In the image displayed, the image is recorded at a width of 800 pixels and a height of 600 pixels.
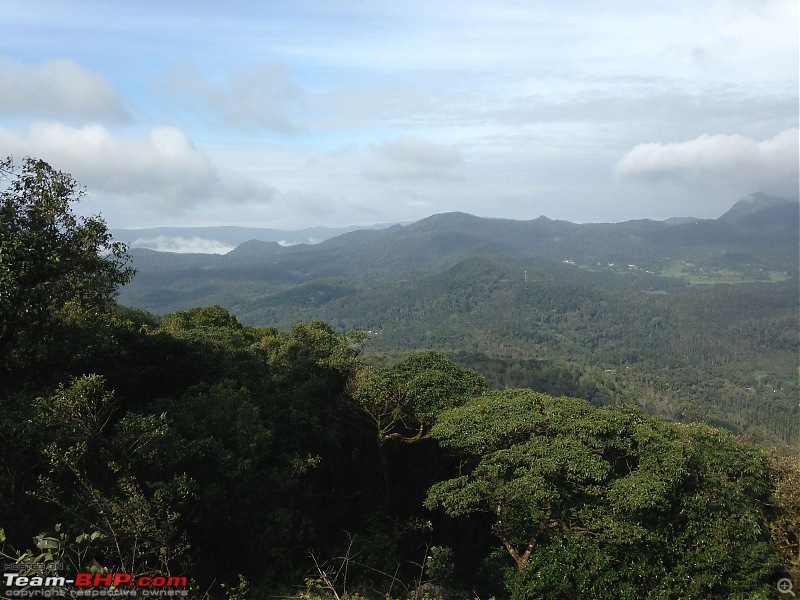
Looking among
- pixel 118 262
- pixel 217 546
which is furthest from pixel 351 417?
pixel 118 262

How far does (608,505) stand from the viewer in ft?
32.0

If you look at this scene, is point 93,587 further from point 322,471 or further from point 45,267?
point 322,471

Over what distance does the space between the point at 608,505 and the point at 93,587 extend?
359 inches

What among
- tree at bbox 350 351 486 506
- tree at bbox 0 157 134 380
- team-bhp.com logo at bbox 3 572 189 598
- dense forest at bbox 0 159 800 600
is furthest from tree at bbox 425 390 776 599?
tree at bbox 0 157 134 380

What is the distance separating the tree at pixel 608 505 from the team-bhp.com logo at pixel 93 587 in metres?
6.45

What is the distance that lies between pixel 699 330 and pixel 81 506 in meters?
201

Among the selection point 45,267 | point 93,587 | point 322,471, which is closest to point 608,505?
point 322,471

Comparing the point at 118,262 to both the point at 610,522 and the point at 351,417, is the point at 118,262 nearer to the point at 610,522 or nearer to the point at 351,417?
the point at 351,417

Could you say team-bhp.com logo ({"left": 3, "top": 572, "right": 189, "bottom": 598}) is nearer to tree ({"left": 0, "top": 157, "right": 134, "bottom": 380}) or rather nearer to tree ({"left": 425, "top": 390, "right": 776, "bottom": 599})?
tree ({"left": 0, "top": 157, "right": 134, "bottom": 380})

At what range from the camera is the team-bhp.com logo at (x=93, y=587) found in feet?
15.6

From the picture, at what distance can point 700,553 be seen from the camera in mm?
9258

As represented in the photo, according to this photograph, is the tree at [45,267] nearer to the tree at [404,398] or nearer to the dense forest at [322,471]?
the dense forest at [322,471]

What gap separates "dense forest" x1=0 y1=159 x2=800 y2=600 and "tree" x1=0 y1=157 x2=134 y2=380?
1.6 inches

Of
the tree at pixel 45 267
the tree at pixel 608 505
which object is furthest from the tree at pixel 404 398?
the tree at pixel 45 267
